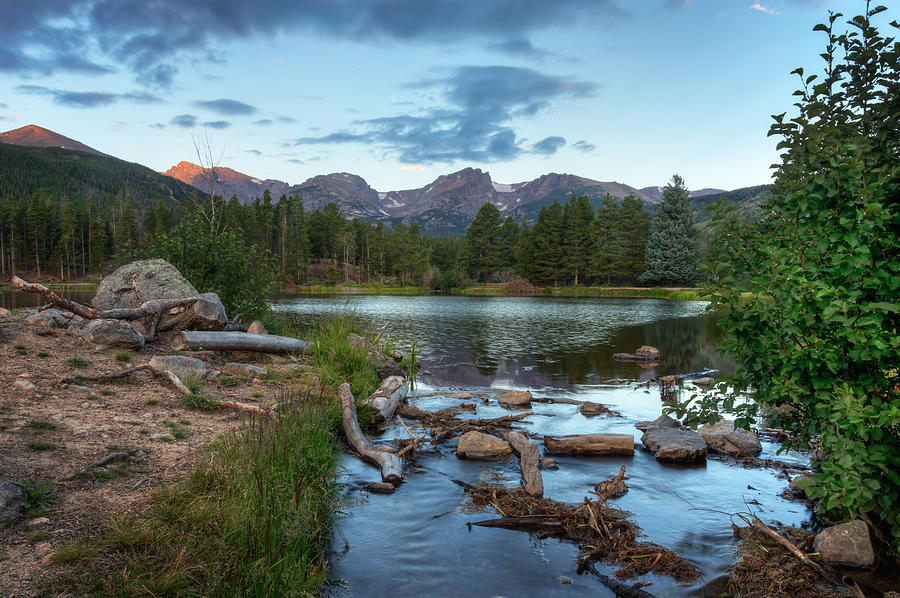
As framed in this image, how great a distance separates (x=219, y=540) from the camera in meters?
3.81

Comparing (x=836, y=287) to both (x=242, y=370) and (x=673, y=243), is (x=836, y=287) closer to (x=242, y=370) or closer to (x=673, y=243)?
(x=242, y=370)

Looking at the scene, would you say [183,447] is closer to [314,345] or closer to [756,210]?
[314,345]

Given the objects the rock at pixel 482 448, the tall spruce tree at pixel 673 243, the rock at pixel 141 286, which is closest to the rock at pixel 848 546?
the rock at pixel 482 448

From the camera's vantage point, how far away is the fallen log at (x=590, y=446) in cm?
889

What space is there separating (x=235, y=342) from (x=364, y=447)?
607 cm

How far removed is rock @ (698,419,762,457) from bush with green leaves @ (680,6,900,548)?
11.8 feet

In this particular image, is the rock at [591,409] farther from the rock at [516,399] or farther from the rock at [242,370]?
the rock at [242,370]

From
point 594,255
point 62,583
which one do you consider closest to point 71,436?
point 62,583

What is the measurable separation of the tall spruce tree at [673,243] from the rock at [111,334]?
74133 mm

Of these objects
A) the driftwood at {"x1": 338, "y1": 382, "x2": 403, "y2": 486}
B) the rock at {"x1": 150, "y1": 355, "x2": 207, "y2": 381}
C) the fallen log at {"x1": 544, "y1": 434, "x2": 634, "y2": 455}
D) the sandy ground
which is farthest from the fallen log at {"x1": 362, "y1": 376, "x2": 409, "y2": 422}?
the fallen log at {"x1": 544, "y1": 434, "x2": 634, "y2": 455}

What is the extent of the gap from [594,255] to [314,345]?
79729 mm

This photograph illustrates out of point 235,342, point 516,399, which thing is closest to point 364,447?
point 516,399

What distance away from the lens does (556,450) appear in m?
8.91

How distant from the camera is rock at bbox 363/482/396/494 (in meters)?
7.03
